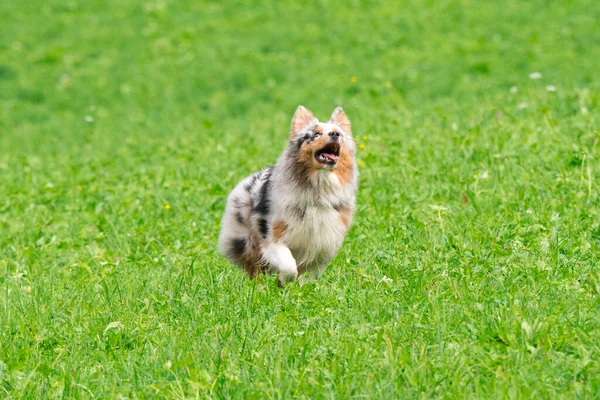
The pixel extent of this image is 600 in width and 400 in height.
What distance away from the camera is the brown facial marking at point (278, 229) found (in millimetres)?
6277

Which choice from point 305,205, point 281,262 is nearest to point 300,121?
point 305,205

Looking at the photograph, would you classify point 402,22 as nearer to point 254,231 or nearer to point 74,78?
point 74,78

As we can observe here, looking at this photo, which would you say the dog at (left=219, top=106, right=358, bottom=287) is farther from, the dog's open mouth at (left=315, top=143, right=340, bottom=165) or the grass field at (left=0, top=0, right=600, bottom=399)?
the grass field at (left=0, top=0, right=600, bottom=399)

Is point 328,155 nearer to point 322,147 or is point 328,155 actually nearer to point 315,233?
point 322,147

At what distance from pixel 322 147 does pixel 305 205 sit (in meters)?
0.44

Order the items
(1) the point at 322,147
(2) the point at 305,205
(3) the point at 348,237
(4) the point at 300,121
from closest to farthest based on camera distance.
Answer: (1) the point at 322,147
(2) the point at 305,205
(4) the point at 300,121
(3) the point at 348,237

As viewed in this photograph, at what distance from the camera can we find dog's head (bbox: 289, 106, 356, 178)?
20.1 ft

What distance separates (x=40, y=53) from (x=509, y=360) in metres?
17.9

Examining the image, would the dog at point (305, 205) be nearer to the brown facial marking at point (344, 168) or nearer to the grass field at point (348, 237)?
the brown facial marking at point (344, 168)

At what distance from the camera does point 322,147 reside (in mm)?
6113

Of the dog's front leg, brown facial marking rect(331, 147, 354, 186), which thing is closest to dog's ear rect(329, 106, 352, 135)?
brown facial marking rect(331, 147, 354, 186)

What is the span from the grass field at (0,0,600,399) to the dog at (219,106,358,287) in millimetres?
265

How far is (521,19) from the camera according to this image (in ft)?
64.6

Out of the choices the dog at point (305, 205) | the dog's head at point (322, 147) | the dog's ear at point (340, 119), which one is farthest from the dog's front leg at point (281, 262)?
the dog's ear at point (340, 119)
